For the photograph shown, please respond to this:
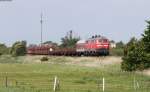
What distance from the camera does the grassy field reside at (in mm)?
41594

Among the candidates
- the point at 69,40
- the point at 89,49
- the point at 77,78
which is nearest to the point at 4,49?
the point at 69,40

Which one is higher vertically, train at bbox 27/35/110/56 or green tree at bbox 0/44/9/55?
green tree at bbox 0/44/9/55

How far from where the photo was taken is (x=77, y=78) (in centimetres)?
5684

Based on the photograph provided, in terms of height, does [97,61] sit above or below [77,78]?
above

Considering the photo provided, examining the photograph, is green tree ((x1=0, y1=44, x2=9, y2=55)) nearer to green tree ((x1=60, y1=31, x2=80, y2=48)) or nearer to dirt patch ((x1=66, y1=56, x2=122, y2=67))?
green tree ((x1=60, y1=31, x2=80, y2=48))

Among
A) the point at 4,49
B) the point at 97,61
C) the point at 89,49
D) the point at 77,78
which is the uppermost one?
the point at 4,49

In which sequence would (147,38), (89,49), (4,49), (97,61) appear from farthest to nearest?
(4,49), (89,49), (97,61), (147,38)

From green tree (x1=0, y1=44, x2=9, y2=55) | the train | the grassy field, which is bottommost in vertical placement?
the grassy field

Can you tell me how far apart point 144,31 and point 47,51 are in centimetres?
6493

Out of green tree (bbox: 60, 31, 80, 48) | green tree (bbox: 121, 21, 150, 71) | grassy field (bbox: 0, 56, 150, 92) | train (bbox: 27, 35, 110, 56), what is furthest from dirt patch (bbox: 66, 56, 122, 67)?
green tree (bbox: 60, 31, 80, 48)

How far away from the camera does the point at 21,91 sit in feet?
120

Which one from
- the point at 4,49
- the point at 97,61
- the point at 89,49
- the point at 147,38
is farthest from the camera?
the point at 4,49

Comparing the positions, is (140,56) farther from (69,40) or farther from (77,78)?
(69,40)

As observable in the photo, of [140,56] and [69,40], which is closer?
[140,56]
